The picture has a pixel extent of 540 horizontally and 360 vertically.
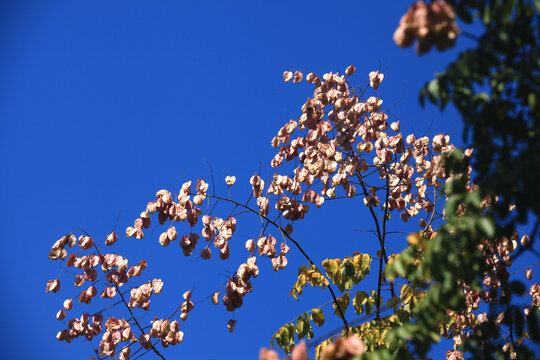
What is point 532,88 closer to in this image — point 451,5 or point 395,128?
point 451,5

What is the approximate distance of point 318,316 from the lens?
3.70m

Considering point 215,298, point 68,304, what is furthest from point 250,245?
point 68,304

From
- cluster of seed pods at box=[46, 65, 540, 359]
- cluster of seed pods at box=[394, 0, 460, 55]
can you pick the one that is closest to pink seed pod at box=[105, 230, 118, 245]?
cluster of seed pods at box=[46, 65, 540, 359]

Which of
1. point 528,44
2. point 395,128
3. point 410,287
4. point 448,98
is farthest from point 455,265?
point 395,128

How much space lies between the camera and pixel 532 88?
188 cm

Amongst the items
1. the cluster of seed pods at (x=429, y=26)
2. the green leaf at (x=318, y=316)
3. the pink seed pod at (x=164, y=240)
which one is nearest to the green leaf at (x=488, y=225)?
the cluster of seed pods at (x=429, y=26)

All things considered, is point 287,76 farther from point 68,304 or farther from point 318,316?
point 68,304

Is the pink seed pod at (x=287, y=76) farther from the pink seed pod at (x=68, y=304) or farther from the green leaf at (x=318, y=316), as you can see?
the pink seed pod at (x=68, y=304)

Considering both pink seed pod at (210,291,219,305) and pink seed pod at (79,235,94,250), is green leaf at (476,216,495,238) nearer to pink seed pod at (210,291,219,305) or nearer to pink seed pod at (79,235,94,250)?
pink seed pod at (210,291,219,305)

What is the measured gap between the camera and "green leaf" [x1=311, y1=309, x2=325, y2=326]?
12.1 ft

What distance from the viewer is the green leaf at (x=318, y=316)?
145 inches

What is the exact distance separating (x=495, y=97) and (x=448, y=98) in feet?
0.50

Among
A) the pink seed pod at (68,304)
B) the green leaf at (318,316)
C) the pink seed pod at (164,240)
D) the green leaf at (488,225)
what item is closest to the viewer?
the green leaf at (488,225)

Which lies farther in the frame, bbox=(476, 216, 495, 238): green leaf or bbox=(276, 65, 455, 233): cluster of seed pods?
bbox=(276, 65, 455, 233): cluster of seed pods
